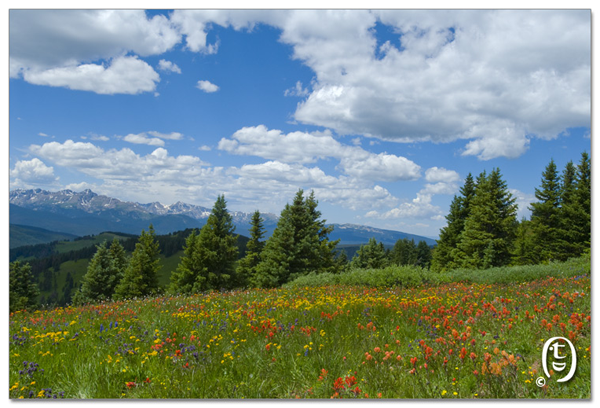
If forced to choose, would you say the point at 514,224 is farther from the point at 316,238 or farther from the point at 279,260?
the point at 279,260

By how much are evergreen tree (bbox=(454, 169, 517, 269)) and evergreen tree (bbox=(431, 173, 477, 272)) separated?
363 cm

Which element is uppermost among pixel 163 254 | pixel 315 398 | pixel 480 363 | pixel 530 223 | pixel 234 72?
pixel 234 72

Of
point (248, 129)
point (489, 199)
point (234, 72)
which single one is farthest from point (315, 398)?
point (489, 199)

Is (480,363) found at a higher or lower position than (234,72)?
lower

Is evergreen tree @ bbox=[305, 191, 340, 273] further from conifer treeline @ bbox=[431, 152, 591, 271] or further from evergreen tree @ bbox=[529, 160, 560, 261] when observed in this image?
evergreen tree @ bbox=[529, 160, 560, 261]

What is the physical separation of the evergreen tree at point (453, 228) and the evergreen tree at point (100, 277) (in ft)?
122

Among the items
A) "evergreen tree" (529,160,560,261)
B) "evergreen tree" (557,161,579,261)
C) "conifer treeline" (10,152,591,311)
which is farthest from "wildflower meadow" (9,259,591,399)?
"conifer treeline" (10,152,591,311)

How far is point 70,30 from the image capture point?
7.14 meters

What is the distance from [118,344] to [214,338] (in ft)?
5.38

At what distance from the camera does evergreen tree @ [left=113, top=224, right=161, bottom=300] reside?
3878 cm

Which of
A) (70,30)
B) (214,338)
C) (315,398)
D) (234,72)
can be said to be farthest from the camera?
(234,72)

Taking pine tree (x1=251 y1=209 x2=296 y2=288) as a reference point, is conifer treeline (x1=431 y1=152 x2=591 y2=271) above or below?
above

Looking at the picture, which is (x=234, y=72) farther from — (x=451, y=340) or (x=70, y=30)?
(x=451, y=340)

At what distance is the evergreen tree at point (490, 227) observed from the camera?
32.2 meters
